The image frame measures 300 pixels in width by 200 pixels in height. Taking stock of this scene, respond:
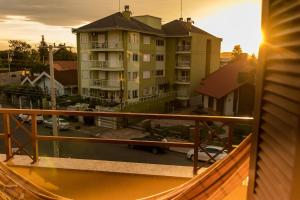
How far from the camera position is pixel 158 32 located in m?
24.4

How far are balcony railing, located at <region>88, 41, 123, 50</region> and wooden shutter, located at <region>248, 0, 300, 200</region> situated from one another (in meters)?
20.3

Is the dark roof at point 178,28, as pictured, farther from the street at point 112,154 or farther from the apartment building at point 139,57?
the street at point 112,154

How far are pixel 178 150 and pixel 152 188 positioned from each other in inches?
452

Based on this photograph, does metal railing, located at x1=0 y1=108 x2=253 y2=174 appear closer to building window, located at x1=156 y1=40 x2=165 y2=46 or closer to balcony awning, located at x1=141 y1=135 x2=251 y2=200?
balcony awning, located at x1=141 y1=135 x2=251 y2=200

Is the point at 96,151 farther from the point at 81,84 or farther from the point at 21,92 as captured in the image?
the point at 21,92

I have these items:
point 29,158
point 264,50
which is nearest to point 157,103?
point 29,158

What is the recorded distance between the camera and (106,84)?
22.5m

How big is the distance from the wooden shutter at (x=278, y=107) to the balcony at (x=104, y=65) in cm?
2060

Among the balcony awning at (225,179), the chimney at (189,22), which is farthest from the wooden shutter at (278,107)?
the chimney at (189,22)

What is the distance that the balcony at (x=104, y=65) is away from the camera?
21703mm

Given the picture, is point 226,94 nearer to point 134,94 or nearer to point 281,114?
point 134,94

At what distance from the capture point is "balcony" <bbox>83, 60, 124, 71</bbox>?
21.7 metres

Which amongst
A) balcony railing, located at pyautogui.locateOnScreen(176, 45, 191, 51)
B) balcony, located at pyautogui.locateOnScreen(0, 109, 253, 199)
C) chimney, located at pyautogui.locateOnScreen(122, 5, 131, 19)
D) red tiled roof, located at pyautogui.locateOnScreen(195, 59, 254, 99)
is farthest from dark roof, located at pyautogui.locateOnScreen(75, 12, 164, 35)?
balcony, located at pyautogui.locateOnScreen(0, 109, 253, 199)

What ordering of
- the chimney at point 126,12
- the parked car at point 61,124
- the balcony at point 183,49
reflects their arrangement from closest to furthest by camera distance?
the parked car at point 61,124 → the chimney at point 126,12 → the balcony at point 183,49
